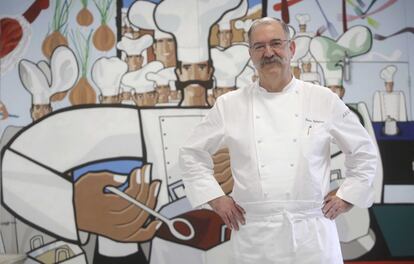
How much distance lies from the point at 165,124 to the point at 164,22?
0.67 metres

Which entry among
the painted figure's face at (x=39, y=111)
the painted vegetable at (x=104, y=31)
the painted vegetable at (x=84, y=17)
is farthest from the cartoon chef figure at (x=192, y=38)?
the painted figure's face at (x=39, y=111)

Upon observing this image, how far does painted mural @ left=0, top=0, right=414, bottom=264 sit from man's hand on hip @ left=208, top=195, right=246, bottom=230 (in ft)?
3.08

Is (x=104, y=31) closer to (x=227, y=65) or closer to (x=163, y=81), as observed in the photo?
(x=163, y=81)

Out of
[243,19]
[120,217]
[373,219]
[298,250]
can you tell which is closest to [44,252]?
[120,217]

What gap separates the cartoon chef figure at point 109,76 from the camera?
248 centimetres

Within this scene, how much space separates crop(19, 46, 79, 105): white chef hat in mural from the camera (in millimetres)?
2473

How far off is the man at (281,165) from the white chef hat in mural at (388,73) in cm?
125

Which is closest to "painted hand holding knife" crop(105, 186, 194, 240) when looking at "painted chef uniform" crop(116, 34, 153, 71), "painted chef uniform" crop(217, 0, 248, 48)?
"painted chef uniform" crop(116, 34, 153, 71)

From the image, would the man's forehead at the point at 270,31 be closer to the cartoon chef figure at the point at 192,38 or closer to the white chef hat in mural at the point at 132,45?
the cartoon chef figure at the point at 192,38

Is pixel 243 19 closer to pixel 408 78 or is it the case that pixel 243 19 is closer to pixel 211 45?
pixel 211 45

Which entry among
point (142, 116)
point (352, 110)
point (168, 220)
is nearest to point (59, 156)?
point (142, 116)

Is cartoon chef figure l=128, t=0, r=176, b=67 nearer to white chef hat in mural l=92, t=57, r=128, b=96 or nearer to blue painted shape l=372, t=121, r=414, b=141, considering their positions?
white chef hat in mural l=92, t=57, r=128, b=96

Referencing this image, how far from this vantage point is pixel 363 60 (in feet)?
8.50

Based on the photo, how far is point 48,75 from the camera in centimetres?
248
